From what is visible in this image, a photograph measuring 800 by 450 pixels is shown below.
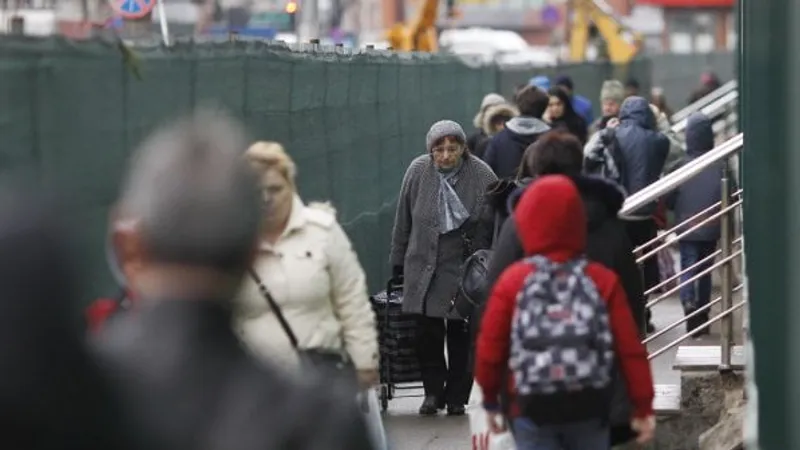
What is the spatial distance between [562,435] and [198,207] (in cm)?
380

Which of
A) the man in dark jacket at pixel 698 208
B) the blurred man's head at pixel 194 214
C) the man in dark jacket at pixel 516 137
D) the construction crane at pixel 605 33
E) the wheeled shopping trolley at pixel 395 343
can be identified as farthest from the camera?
the construction crane at pixel 605 33

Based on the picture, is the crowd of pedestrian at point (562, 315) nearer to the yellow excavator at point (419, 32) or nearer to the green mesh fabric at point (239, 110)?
the green mesh fabric at point (239, 110)

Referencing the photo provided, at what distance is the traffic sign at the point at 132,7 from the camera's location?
2517 centimetres

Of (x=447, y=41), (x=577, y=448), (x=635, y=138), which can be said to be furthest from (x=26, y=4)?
(x=577, y=448)

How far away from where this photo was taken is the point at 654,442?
33.0 feet

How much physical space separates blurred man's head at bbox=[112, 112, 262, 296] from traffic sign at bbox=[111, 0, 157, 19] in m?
21.9

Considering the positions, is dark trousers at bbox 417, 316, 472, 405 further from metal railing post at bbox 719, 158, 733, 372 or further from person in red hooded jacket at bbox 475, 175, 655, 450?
person in red hooded jacket at bbox 475, 175, 655, 450

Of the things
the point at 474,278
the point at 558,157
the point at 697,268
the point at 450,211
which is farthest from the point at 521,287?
the point at 697,268

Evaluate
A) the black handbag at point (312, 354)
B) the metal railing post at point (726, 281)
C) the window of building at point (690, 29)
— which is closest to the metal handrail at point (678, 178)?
the metal railing post at point (726, 281)

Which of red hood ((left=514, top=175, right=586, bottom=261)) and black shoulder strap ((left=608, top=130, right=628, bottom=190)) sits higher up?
red hood ((left=514, top=175, right=586, bottom=261))

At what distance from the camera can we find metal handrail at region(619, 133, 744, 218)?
33.9 ft

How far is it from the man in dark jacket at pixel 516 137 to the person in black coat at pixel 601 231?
6.49 metres

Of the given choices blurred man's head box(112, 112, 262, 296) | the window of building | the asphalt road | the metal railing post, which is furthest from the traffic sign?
the window of building

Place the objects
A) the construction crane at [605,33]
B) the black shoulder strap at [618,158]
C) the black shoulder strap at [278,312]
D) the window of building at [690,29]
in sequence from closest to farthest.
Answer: the black shoulder strap at [278,312]
the black shoulder strap at [618,158]
the construction crane at [605,33]
the window of building at [690,29]
